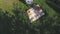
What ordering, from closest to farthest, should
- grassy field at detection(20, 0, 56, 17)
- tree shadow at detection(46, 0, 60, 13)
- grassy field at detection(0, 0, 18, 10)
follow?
grassy field at detection(0, 0, 18, 10) → grassy field at detection(20, 0, 56, 17) → tree shadow at detection(46, 0, 60, 13)

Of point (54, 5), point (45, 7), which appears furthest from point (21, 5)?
point (54, 5)

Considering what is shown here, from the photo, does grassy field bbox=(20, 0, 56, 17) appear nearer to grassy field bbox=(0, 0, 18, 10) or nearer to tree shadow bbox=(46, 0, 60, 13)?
tree shadow bbox=(46, 0, 60, 13)

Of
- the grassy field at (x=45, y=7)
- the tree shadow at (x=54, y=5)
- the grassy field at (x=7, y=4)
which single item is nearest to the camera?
the grassy field at (x=7, y=4)

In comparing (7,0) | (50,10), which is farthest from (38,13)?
(7,0)

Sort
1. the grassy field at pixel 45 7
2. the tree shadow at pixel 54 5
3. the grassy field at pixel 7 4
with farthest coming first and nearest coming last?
the tree shadow at pixel 54 5
the grassy field at pixel 45 7
the grassy field at pixel 7 4

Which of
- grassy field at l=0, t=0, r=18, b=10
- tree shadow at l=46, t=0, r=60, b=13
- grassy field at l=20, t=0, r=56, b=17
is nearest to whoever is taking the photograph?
grassy field at l=0, t=0, r=18, b=10

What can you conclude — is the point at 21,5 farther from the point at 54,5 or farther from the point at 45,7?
the point at 54,5

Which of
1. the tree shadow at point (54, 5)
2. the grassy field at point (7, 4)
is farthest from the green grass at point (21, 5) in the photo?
the tree shadow at point (54, 5)

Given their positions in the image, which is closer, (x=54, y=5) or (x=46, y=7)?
(x=46, y=7)

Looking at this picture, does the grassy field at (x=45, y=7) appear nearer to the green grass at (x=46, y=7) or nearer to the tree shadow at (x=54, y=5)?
the green grass at (x=46, y=7)

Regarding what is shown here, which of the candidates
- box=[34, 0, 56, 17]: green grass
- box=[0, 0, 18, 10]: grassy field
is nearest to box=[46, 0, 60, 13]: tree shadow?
box=[34, 0, 56, 17]: green grass

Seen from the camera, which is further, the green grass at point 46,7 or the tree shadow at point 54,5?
the tree shadow at point 54,5
